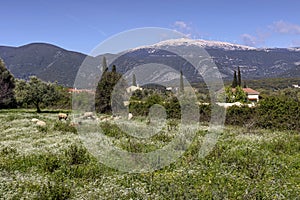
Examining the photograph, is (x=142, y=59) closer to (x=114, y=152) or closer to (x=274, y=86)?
(x=114, y=152)

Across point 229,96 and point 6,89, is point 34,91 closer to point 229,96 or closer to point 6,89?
point 6,89

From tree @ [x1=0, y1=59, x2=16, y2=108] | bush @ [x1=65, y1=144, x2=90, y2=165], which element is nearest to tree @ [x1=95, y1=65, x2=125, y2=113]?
tree @ [x1=0, y1=59, x2=16, y2=108]

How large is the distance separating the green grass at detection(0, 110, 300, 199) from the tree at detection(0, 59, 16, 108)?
39.3m

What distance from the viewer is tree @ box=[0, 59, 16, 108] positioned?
5331 centimetres

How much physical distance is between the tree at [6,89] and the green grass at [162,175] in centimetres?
3926

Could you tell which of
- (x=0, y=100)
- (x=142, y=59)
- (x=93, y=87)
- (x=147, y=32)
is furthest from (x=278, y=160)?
(x=0, y=100)

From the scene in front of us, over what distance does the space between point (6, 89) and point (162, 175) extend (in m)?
48.8

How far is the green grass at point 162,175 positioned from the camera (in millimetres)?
9531

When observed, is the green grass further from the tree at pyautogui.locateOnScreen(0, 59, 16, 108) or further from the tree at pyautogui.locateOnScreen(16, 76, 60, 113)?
the tree at pyautogui.locateOnScreen(0, 59, 16, 108)

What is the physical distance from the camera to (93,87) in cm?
5022

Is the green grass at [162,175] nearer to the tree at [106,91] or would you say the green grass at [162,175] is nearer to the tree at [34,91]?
the tree at [106,91]

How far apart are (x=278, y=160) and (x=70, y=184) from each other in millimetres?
9027

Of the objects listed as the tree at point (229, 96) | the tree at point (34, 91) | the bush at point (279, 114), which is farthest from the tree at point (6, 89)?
the bush at point (279, 114)

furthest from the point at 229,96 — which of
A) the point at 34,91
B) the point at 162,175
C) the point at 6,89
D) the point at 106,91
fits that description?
the point at 162,175
